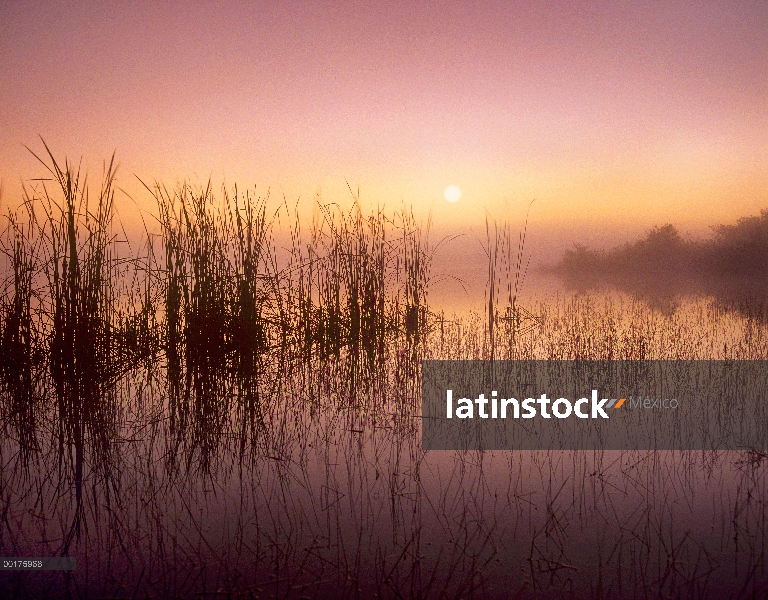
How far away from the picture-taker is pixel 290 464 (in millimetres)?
1938

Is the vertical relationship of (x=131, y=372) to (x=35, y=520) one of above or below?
above

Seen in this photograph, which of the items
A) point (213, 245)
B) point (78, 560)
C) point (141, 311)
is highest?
point (213, 245)

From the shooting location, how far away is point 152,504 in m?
1.64

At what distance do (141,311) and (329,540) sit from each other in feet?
8.48

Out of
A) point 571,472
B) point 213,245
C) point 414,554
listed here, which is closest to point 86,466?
point 414,554

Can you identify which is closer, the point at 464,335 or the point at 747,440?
the point at 747,440

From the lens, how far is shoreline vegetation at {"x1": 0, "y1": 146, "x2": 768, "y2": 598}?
1.32 metres

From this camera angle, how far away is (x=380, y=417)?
8.20 ft

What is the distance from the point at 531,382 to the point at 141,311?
2.28 m

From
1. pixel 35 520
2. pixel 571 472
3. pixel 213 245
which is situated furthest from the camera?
pixel 213 245

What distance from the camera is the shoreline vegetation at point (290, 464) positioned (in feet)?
4.32

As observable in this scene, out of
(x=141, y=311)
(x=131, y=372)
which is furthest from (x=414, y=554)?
(x=141, y=311)

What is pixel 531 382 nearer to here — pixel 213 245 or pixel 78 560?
pixel 213 245

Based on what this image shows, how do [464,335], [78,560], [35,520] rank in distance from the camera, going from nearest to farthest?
[78,560], [35,520], [464,335]
